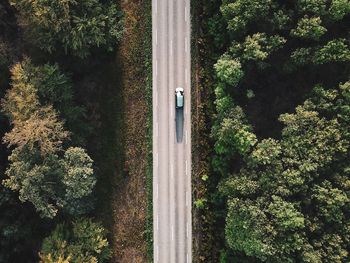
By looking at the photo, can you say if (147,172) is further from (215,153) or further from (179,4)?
(179,4)

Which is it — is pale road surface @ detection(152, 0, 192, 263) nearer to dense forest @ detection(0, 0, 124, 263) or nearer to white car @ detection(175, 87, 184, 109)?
white car @ detection(175, 87, 184, 109)

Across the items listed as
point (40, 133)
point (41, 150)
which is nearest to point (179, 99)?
point (40, 133)

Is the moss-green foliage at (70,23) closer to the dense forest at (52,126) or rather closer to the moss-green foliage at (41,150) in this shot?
the dense forest at (52,126)

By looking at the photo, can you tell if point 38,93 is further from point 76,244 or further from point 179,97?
point 76,244

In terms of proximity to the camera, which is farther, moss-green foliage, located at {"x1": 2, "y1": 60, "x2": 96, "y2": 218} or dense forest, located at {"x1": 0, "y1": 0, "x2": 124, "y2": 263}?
dense forest, located at {"x1": 0, "y1": 0, "x2": 124, "y2": 263}

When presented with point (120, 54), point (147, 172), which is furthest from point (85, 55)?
point (147, 172)

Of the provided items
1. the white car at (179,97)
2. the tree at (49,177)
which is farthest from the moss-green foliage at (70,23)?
the tree at (49,177)

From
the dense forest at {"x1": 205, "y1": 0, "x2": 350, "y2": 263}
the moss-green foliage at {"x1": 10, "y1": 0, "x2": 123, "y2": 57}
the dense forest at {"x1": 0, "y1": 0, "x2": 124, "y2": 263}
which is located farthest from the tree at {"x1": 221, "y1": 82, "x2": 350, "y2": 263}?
the moss-green foliage at {"x1": 10, "y1": 0, "x2": 123, "y2": 57}
